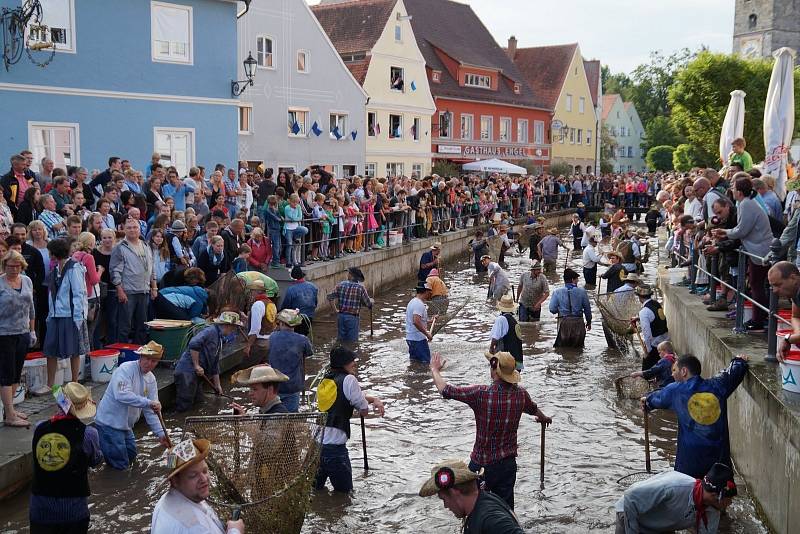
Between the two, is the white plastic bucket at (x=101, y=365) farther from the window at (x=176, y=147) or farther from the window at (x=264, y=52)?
the window at (x=264, y=52)

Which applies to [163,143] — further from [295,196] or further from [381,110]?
[381,110]

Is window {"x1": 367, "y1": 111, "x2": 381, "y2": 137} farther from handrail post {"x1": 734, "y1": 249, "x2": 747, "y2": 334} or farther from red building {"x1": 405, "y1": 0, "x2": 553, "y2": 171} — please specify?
handrail post {"x1": 734, "y1": 249, "x2": 747, "y2": 334}

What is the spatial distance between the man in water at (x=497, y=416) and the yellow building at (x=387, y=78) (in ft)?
114

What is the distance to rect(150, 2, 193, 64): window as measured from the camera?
22766 mm

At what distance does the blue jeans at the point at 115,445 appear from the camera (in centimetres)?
966

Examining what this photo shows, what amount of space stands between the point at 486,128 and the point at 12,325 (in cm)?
4820

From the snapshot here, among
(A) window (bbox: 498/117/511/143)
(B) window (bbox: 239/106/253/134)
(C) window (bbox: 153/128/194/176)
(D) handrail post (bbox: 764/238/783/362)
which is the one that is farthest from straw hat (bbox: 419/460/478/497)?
(A) window (bbox: 498/117/511/143)

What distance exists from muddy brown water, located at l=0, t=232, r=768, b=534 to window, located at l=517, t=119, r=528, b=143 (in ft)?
143

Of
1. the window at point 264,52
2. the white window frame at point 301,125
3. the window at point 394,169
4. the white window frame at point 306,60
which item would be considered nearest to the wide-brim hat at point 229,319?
the window at point 264,52

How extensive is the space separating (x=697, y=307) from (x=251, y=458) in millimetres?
8069

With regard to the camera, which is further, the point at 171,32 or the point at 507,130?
the point at 507,130

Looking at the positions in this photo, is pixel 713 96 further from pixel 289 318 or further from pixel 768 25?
pixel 289 318

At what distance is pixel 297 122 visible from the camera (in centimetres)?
3594

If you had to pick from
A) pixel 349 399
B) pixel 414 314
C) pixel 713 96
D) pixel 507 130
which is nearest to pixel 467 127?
pixel 507 130
